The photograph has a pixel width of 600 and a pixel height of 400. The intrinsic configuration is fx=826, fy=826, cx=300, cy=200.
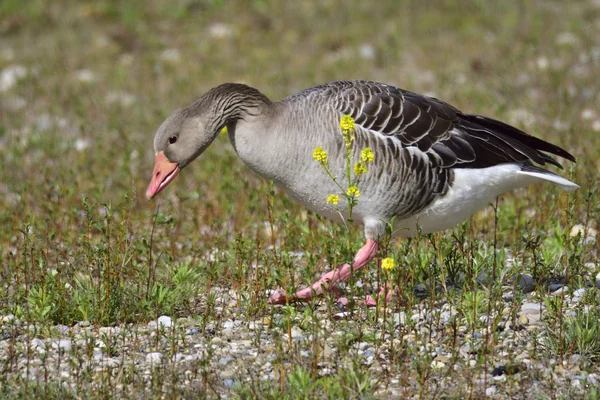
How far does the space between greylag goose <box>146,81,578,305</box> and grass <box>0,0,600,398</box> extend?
0.26 metres

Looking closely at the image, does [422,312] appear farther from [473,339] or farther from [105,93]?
[105,93]

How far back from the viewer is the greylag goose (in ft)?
19.1

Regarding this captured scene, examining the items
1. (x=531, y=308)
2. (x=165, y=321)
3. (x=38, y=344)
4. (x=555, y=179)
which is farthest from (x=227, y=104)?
(x=531, y=308)

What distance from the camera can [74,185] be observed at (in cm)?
894

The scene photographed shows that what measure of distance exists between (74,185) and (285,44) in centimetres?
641

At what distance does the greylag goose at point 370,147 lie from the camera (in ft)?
19.1

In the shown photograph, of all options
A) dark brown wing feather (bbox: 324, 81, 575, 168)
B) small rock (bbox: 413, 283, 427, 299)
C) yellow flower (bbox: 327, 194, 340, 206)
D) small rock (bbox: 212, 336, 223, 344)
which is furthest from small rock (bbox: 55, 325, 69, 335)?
small rock (bbox: 413, 283, 427, 299)

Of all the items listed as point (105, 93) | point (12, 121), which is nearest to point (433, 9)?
point (105, 93)

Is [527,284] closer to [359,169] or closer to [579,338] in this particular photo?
[579,338]

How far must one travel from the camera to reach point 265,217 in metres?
7.98

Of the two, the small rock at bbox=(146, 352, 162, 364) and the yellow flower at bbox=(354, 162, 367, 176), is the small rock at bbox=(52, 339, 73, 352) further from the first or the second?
the yellow flower at bbox=(354, 162, 367, 176)

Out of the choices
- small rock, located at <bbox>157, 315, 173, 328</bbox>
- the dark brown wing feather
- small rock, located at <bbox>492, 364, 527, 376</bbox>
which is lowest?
small rock, located at <bbox>492, 364, 527, 376</bbox>

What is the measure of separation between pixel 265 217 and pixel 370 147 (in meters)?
2.37

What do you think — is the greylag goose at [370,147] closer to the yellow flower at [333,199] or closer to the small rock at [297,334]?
the small rock at [297,334]
